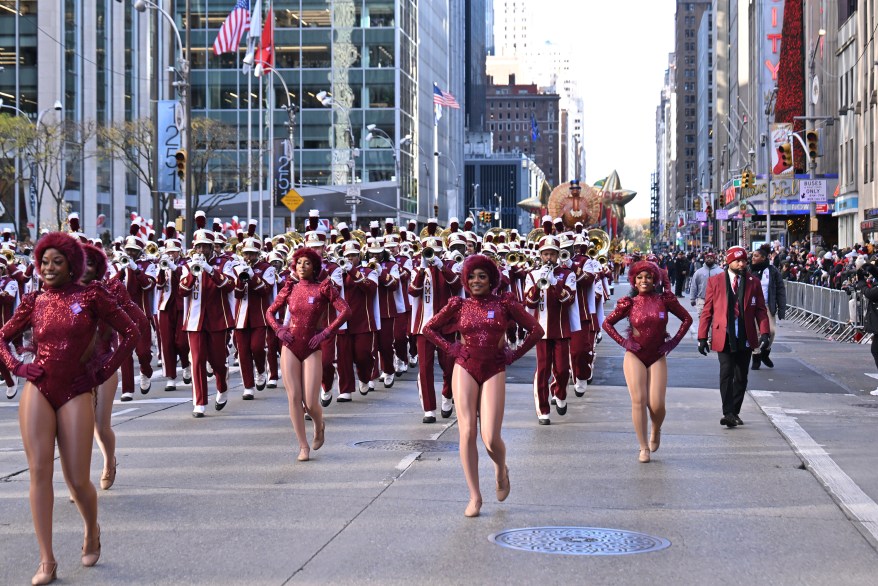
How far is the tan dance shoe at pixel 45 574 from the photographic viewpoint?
254 inches

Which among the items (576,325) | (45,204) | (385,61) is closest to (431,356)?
(576,325)

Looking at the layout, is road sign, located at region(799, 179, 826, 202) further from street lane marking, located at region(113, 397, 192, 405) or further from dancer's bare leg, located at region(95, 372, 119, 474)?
dancer's bare leg, located at region(95, 372, 119, 474)

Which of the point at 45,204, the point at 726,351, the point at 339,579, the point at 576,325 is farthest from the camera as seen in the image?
the point at 45,204

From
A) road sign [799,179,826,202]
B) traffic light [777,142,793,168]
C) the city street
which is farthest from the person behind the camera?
road sign [799,179,826,202]

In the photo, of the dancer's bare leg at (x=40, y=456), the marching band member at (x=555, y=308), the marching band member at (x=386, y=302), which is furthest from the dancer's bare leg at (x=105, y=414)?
the marching band member at (x=386, y=302)

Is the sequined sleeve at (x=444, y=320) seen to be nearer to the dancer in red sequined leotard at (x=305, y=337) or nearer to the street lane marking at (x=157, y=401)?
the dancer in red sequined leotard at (x=305, y=337)

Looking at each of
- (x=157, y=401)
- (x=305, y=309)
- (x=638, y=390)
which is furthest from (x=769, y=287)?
(x=305, y=309)

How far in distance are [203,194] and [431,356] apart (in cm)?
6404

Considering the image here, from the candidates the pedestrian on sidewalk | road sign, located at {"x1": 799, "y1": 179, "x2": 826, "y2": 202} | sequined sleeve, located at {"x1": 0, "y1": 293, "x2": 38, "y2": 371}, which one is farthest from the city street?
road sign, located at {"x1": 799, "y1": 179, "x2": 826, "y2": 202}

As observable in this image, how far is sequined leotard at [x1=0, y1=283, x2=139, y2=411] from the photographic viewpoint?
265 inches

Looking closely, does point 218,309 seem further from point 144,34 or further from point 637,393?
point 144,34

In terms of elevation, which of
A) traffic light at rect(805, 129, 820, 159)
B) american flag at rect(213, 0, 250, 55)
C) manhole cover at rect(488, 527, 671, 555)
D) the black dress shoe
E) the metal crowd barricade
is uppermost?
american flag at rect(213, 0, 250, 55)

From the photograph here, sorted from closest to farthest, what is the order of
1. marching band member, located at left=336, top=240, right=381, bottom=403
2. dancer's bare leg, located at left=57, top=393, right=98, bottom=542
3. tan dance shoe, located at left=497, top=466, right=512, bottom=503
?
dancer's bare leg, located at left=57, top=393, right=98, bottom=542, tan dance shoe, located at left=497, top=466, right=512, bottom=503, marching band member, located at left=336, top=240, right=381, bottom=403

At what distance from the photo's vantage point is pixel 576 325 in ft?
46.4
